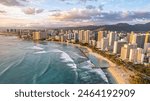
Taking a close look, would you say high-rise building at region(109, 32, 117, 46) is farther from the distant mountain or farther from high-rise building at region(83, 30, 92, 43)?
high-rise building at region(83, 30, 92, 43)

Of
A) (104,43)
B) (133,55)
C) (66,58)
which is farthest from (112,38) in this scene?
(66,58)

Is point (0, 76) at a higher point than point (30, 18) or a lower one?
lower

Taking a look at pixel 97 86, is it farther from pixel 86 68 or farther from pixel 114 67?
pixel 114 67

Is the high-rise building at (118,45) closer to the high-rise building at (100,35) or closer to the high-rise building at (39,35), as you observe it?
the high-rise building at (100,35)

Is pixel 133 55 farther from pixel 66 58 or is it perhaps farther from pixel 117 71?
pixel 66 58

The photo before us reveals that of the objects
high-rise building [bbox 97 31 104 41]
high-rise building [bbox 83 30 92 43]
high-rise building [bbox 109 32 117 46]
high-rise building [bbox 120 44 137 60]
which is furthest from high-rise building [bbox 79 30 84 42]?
high-rise building [bbox 120 44 137 60]

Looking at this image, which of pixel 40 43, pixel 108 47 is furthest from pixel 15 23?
pixel 108 47

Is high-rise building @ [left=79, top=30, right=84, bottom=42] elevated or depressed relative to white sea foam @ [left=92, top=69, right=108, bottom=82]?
elevated

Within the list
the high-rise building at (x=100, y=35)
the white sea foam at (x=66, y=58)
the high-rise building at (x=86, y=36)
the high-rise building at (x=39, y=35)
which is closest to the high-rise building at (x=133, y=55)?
the high-rise building at (x=100, y=35)
